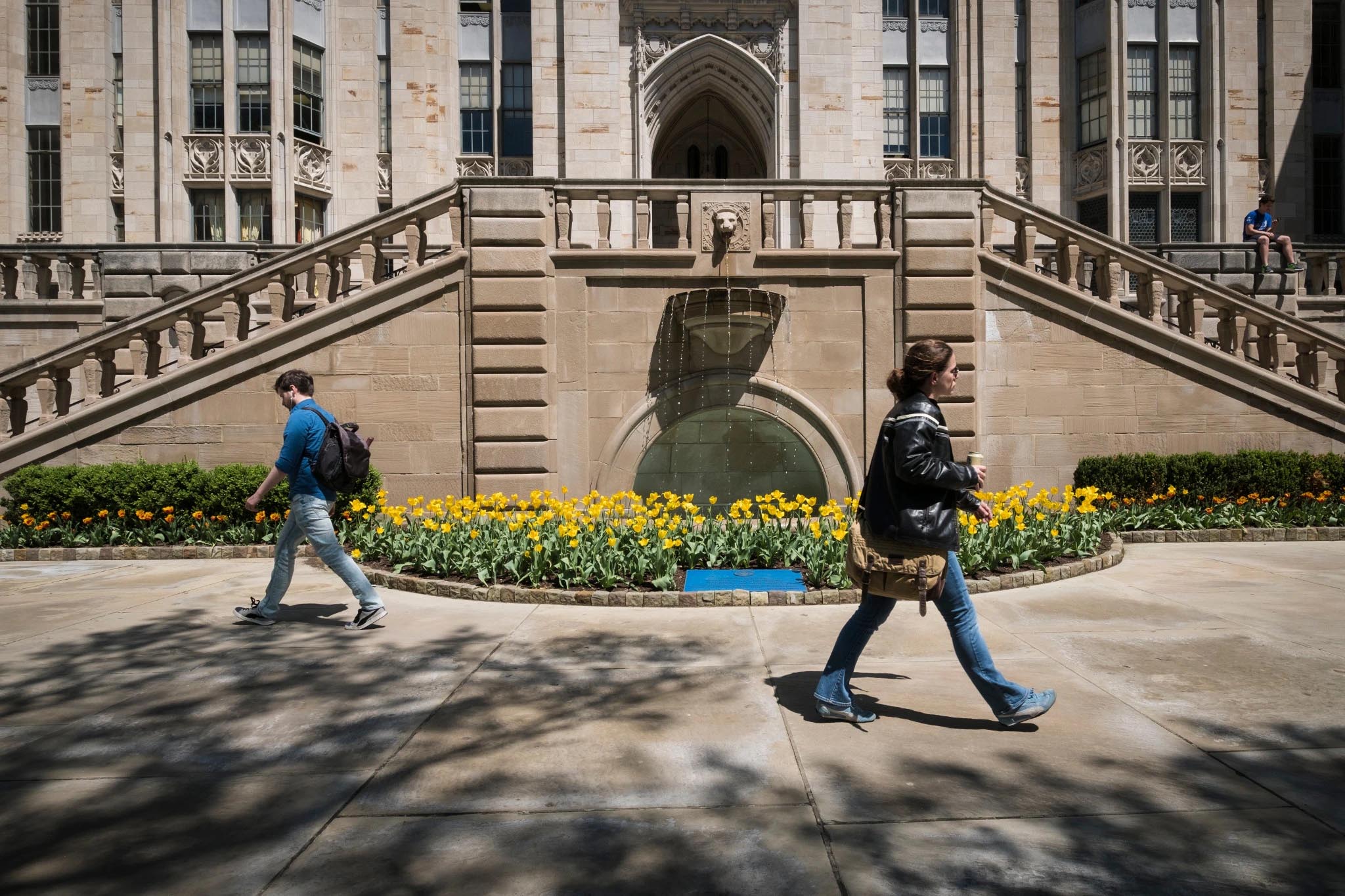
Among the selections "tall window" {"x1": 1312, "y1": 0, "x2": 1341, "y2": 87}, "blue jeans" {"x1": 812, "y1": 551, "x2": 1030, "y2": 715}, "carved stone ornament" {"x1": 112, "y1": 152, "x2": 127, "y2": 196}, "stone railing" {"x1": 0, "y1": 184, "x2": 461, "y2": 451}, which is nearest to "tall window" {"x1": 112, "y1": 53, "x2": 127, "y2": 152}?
"carved stone ornament" {"x1": 112, "y1": 152, "x2": 127, "y2": 196}

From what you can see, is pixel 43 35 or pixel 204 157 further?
pixel 43 35

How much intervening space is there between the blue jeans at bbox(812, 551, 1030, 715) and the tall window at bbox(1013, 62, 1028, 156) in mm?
23684

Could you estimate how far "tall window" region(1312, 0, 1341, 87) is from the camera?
26453 mm

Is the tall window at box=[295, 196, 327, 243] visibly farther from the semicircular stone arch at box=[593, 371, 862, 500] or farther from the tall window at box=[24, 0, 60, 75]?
the semicircular stone arch at box=[593, 371, 862, 500]

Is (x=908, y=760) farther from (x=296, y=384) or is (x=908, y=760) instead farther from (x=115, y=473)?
(x=115, y=473)

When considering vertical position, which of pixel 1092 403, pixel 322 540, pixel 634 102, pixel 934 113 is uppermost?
pixel 934 113

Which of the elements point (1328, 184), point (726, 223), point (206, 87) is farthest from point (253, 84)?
point (1328, 184)

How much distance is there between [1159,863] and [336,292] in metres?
11.8

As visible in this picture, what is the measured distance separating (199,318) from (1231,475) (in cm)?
1362

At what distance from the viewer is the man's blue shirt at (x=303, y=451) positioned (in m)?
7.08

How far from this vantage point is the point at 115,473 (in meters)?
11.3

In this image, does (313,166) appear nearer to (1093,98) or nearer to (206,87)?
(206,87)

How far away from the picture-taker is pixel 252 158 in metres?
23.7

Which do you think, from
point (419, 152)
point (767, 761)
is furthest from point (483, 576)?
point (419, 152)
